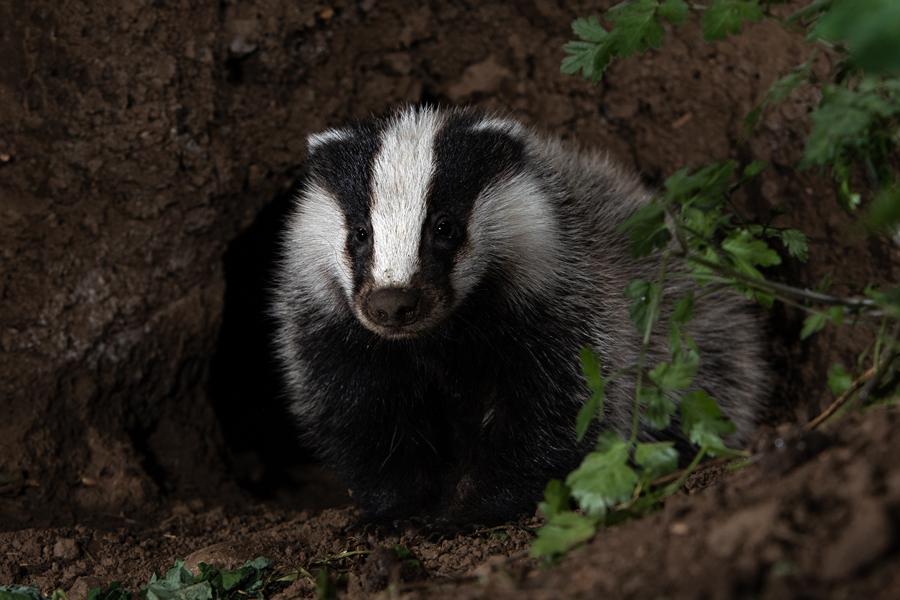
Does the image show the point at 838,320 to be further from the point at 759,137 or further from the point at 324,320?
the point at 759,137

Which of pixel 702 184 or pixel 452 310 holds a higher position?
pixel 702 184

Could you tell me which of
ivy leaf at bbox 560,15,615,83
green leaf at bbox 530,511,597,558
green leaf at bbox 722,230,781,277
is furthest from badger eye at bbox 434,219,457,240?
green leaf at bbox 530,511,597,558

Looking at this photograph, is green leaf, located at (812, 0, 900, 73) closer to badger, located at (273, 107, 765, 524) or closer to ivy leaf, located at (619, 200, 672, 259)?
ivy leaf, located at (619, 200, 672, 259)

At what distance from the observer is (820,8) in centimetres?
184

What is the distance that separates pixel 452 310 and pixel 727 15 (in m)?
1.39

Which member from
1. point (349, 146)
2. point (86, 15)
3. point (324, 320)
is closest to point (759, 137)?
point (349, 146)

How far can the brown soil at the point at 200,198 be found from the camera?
3.66m

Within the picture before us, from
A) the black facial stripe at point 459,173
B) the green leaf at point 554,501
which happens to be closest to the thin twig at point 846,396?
the green leaf at point 554,501

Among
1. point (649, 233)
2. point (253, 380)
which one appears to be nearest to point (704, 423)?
point (649, 233)

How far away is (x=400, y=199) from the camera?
9.32 feet

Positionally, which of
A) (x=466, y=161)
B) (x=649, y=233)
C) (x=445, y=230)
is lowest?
(x=649, y=233)

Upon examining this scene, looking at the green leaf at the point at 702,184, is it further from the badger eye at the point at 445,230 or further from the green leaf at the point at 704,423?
the badger eye at the point at 445,230

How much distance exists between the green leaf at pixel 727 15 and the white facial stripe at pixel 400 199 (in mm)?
1208

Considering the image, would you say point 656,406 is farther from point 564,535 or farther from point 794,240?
point 794,240
